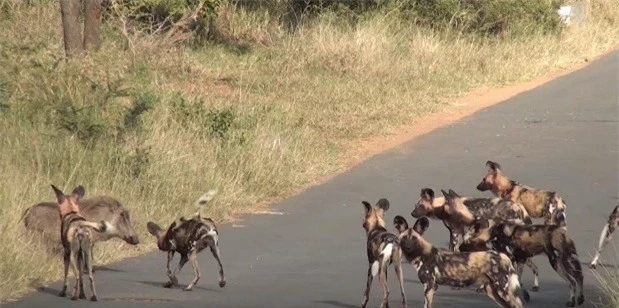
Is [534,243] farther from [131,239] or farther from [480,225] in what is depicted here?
[131,239]

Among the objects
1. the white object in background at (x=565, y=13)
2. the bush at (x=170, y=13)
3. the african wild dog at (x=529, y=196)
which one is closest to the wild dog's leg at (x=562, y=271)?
the african wild dog at (x=529, y=196)

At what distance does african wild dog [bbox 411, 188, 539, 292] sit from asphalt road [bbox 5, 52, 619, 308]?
1.61ft

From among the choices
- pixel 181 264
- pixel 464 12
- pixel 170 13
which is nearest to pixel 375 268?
pixel 181 264

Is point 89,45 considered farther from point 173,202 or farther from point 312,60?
point 173,202

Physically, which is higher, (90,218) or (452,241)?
(90,218)

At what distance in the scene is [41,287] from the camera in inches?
402

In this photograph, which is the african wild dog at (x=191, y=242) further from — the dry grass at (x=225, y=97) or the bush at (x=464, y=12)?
the bush at (x=464, y=12)

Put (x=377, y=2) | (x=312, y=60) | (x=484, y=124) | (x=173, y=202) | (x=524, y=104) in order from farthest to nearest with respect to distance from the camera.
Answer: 1. (x=377, y=2)
2. (x=312, y=60)
3. (x=524, y=104)
4. (x=484, y=124)
5. (x=173, y=202)

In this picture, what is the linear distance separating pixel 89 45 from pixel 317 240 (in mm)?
9223

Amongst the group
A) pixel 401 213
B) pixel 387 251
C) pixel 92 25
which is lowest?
pixel 401 213

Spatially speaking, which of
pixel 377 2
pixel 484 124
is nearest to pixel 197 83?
→ pixel 484 124

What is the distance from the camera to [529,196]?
12078mm

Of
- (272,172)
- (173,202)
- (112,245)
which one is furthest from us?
(272,172)

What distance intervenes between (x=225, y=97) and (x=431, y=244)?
33.2 feet
